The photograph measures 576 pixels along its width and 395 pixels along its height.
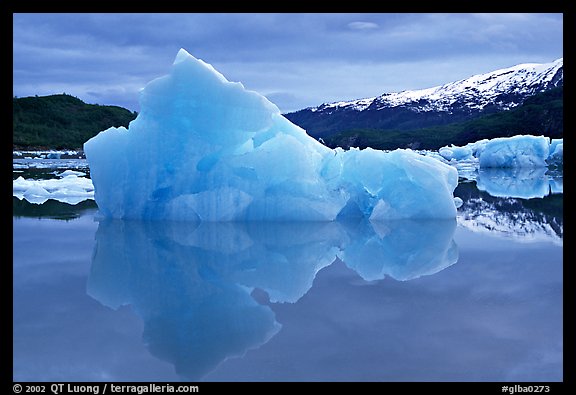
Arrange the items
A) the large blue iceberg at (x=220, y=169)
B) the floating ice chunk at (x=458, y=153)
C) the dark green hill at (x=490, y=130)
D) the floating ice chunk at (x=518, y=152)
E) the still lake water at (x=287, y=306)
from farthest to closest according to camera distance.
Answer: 1. the dark green hill at (x=490, y=130)
2. the floating ice chunk at (x=458, y=153)
3. the floating ice chunk at (x=518, y=152)
4. the large blue iceberg at (x=220, y=169)
5. the still lake water at (x=287, y=306)

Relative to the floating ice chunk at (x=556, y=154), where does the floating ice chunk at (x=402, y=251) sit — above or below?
below

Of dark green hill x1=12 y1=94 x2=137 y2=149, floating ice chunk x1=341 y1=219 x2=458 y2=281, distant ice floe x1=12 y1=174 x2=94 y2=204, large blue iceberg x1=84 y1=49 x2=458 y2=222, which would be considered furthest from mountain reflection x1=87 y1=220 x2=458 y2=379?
dark green hill x1=12 y1=94 x2=137 y2=149

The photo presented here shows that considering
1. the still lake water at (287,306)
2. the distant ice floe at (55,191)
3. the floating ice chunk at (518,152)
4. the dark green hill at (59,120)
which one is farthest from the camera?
the dark green hill at (59,120)

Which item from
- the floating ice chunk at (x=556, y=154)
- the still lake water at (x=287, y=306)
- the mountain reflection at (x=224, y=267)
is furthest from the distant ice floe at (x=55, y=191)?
the floating ice chunk at (x=556, y=154)

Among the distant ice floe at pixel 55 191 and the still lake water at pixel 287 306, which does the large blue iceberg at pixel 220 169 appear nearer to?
the still lake water at pixel 287 306

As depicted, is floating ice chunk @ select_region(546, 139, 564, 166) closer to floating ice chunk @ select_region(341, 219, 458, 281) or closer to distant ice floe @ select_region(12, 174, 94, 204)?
distant ice floe @ select_region(12, 174, 94, 204)

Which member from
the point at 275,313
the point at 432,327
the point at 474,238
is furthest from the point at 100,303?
the point at 474,238

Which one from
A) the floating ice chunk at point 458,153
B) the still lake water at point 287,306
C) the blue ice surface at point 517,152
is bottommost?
the still lake water at point 287,306
